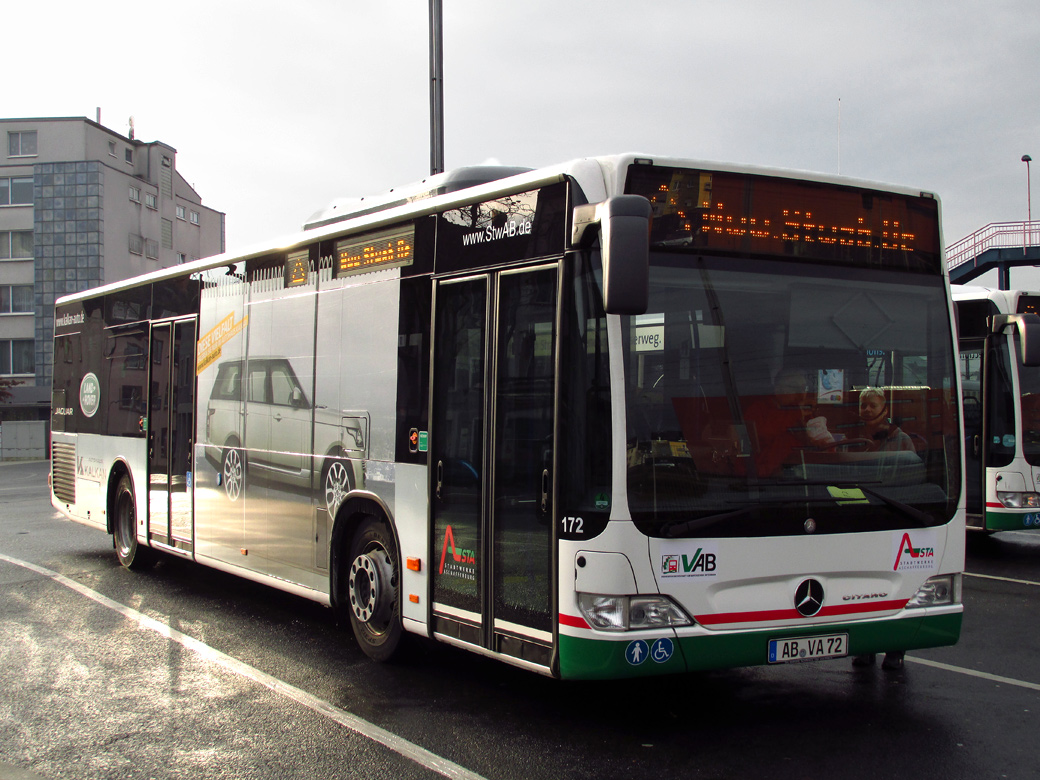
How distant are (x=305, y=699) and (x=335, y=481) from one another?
1651 millimetres

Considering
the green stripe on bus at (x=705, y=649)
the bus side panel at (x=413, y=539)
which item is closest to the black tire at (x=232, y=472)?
the bus side panel at (x=413, y=539)

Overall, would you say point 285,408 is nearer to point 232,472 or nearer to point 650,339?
point 232,472

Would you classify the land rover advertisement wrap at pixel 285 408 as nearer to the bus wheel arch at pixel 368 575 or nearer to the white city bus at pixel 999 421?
the bus wheel arch at pixel 368 575

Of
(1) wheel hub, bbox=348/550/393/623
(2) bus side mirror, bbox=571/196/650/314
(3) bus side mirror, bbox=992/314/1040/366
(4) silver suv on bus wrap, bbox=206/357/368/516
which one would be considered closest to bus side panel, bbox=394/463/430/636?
(1) wheel hub, bbox=348/550/393/623

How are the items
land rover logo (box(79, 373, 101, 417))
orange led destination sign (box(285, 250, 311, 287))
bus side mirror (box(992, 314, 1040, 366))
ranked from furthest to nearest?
1. land rover logo (box(79, 373, 101, 417))
2. orange led destination sign (box(285, 250, 311, 287))
3. bus side mirror (box(992, 314, 1040, 366))

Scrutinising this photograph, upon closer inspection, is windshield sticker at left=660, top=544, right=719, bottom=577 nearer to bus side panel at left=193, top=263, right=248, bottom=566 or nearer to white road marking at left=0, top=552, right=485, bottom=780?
white road marking at left=0, top=552, right=485, bottom=780

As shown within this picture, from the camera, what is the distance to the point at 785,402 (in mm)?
4996

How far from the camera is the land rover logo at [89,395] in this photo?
37.1 feet

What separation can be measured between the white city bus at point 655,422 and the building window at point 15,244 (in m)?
55.3

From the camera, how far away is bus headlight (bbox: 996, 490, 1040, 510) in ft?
37.4

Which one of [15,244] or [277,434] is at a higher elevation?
[15,244]

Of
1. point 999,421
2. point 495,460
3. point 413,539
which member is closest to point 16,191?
point 999,421

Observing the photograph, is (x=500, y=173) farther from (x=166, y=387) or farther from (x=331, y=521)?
(x=166, y=387)

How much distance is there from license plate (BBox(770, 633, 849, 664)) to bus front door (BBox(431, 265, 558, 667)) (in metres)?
1.15
